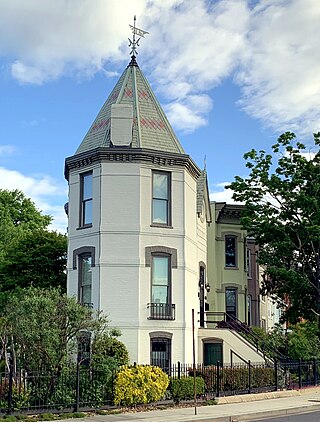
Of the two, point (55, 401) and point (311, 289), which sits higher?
point (311, 289)

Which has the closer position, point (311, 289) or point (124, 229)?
point (124, 229)

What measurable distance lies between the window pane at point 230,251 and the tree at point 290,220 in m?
3.33

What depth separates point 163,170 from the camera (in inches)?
1033

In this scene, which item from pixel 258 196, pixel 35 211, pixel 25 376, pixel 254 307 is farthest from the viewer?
pixel 35 211

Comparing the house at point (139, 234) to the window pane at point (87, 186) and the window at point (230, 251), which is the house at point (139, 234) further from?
the window at point (230, 251)

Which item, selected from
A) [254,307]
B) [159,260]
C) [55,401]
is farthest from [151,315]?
[254,307]

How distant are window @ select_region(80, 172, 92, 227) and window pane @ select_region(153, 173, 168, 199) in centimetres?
270

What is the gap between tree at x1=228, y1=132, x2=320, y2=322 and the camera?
3166 centimetres

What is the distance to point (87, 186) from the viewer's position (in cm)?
2655

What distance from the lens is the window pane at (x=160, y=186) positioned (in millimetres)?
26152

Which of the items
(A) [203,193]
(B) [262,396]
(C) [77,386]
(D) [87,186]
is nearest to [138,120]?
(D) [87,186]

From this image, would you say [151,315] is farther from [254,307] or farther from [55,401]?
[254,307]

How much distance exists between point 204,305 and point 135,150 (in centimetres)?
930

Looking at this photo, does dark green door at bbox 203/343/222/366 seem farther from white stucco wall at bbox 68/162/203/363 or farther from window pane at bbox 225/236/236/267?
window pane at bbox 225/236/236/267
